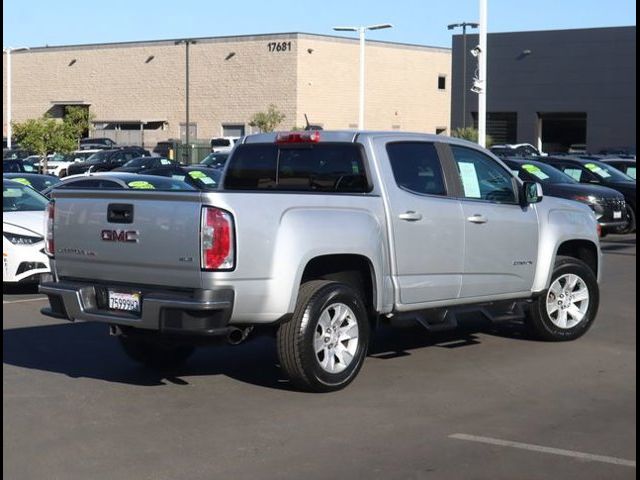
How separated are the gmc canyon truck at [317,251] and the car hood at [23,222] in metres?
5.24

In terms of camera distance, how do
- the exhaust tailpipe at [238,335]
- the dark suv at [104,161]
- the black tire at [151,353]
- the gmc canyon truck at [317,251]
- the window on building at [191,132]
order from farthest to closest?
the window on building at [191,132] → the dark suv at [104,161] → the black tire at [151,353] → the exhaust tailpipe at [238,335] → the gmc canyon truck at [317,251]

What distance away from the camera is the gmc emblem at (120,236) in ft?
26.5

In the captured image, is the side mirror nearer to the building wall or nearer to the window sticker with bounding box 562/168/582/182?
the window sticker with bounding box 562/168/582/182

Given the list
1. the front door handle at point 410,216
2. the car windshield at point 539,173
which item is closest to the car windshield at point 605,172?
the car windshield at point 539,173

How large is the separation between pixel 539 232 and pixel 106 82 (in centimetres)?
7477

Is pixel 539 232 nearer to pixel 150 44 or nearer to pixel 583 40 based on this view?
pixel 583 40

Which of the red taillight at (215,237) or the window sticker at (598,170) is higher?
the window sticker at (598,170)

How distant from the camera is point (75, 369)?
30.7ft

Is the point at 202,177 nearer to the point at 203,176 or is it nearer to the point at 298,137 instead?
the point at 203,176

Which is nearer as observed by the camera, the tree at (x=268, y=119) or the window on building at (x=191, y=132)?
the tree at (x=268, y=119)

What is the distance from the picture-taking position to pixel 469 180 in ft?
32.3

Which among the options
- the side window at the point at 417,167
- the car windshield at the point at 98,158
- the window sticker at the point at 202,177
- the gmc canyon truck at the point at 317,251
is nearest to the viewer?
the gmc canyon truck at the point at 317,251

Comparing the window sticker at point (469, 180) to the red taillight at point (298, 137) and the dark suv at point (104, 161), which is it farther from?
the dark suv at point (104, 161)

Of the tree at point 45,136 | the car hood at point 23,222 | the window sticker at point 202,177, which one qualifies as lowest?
the car hood at point 23,222
